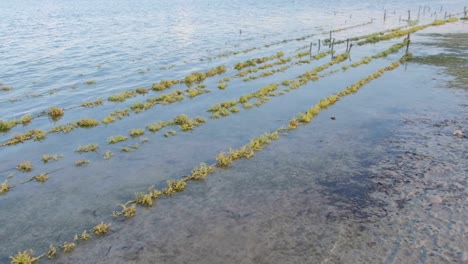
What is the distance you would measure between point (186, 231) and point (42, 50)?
45341 mm

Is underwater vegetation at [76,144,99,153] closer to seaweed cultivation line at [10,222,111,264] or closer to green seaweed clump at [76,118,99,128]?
green seaweed clump at [76,118,99,128]

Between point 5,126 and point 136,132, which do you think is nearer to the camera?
point 136,132

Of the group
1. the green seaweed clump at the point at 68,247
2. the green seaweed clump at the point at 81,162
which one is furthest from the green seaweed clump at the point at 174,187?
the green seaweed clump at the point at 81,162

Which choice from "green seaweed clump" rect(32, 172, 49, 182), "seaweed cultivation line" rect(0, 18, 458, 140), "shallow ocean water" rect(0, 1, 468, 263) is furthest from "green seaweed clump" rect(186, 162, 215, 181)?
"seaweed cultivation line" rect(0, 18, 458, 140)

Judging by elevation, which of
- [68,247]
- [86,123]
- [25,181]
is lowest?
[68,247]

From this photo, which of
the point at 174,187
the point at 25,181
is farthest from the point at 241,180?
the point at 25,181

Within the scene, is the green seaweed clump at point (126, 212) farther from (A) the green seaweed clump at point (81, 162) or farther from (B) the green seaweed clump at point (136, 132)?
(B) the green seaweed clump at point (136, 132)

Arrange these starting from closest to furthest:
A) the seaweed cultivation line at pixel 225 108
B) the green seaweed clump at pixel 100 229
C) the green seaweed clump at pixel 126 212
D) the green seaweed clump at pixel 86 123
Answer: the green seaweed clump at pixel 100 229
the green seaweed clump at pixel 126 212
the seaweed cultivation line at pixel 225 108
the green seaweed clump at pixel 86 123

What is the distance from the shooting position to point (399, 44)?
47125 millimetres

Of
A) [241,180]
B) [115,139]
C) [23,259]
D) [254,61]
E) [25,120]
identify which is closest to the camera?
[23,259]

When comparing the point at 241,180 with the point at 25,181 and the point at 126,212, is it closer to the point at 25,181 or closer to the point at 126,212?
the point at 126,212

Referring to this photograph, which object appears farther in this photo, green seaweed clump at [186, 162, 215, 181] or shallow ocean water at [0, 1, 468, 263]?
green seaweed clump at [186, 162, 215, 181]

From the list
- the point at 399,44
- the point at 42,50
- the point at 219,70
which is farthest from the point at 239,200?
the point at 42,50

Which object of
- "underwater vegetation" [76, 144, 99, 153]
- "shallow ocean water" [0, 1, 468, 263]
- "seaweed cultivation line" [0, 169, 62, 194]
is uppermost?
"underwater vegetation" [76, 144, 99, 153]
